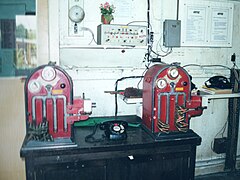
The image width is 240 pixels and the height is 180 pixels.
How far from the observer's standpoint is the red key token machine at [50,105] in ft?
5.61

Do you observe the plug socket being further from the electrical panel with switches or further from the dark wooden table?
the electrical panel with switches

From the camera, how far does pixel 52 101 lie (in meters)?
1.74

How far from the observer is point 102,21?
2359mm

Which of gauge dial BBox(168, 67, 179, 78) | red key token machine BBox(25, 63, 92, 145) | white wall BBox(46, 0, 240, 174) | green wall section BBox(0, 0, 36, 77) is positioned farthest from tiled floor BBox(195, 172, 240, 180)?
green wall section BBox(0, 0, 36, 77)

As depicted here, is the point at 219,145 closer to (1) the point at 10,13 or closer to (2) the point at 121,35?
(2) the point at 121,35

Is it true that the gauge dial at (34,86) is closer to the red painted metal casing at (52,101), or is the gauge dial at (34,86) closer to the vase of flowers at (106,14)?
the red painted metal casing at (52,101)

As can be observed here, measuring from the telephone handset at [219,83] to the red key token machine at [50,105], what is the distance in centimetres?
156

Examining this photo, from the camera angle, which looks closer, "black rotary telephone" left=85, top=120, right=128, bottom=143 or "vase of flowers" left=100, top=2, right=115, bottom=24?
"black rotary telephone" left=85, top=120, right=128, bottom=143

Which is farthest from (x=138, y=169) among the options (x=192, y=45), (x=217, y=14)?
(x=217, y=14)

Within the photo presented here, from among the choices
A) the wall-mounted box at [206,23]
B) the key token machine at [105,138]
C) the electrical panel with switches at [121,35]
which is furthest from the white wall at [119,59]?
the key token machine at [105,138]

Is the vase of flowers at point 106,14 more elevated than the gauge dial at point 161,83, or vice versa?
the vase of flowers at point 106,14

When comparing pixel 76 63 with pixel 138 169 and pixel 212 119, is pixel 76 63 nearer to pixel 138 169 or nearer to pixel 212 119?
pixel 138 169

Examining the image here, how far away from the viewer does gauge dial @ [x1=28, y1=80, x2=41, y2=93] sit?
170 cm

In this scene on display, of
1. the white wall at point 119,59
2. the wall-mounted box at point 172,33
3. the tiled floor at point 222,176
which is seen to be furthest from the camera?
the tiled floor at point 222,176
